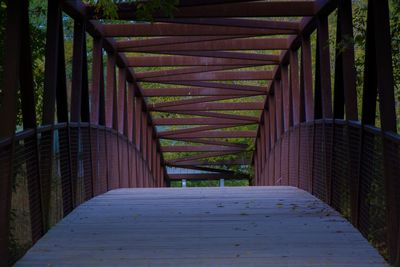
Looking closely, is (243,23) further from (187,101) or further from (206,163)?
(206,163)

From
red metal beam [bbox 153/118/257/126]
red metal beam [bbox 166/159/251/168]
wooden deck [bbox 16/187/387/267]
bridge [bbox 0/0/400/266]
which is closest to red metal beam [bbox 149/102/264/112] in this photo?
red metal beam [bbox 153/118/257/126]

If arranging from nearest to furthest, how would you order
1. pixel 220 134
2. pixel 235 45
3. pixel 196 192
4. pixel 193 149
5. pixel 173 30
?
pixel 196 192 < pixel 173 30 < pixel 235 45 < pixel 220 134 < pixel 193 149

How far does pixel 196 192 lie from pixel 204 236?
360cm

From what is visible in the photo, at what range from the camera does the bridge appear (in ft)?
15.0

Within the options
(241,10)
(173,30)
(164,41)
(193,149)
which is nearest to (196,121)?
(193,149)

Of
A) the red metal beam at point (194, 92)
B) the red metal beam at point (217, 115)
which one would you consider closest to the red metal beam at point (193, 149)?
the red metal beam at point (217, 115)

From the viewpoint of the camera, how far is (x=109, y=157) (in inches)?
398

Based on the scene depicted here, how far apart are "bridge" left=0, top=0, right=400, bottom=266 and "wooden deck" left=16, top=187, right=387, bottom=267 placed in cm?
2

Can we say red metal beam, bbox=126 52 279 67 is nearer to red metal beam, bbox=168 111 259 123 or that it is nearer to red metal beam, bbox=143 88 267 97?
red metal beam, bbox=143 88 267 97

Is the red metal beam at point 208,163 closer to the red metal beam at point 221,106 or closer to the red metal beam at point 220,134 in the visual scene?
the red metal beam at point 220,134

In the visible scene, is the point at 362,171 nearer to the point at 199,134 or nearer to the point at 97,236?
the point at 97,236

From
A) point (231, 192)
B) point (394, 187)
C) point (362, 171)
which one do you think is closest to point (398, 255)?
point (394, 187)

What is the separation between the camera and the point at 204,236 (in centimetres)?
530

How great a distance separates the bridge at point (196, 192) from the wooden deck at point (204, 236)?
2 cm
